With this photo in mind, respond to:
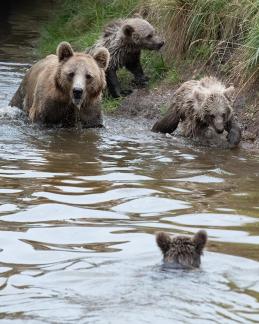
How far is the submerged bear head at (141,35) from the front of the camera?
13.9m

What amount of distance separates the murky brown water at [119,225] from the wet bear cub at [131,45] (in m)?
A: 2.16

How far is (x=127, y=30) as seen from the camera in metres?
14.0

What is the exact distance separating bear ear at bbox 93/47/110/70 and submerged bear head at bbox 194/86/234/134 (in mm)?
1520

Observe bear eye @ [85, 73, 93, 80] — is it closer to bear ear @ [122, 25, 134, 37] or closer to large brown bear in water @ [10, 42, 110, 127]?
large brown bear in water @ [10, 42, 110, 127]

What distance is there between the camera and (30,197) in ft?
26.1

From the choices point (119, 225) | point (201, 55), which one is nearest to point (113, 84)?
point (201, 55)

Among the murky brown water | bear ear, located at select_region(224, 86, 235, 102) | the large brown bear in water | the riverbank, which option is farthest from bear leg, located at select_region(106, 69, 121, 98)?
bear ear, located at select_region(224, 86, 235, 102)

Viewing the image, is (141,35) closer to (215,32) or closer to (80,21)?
(215,32)

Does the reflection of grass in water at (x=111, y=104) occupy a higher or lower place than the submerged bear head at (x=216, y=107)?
lower

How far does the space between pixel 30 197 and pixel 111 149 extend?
9.40ft

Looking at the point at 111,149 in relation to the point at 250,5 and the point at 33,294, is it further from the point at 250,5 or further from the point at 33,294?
the point at 33,294

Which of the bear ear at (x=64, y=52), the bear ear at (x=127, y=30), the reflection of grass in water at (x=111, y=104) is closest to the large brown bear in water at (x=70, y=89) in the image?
the bear ear at (x=64, y=52)

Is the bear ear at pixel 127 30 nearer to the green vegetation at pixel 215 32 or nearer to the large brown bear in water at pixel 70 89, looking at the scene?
the green vegetation at pixel 215 32

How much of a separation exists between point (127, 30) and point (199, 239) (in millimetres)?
8645
